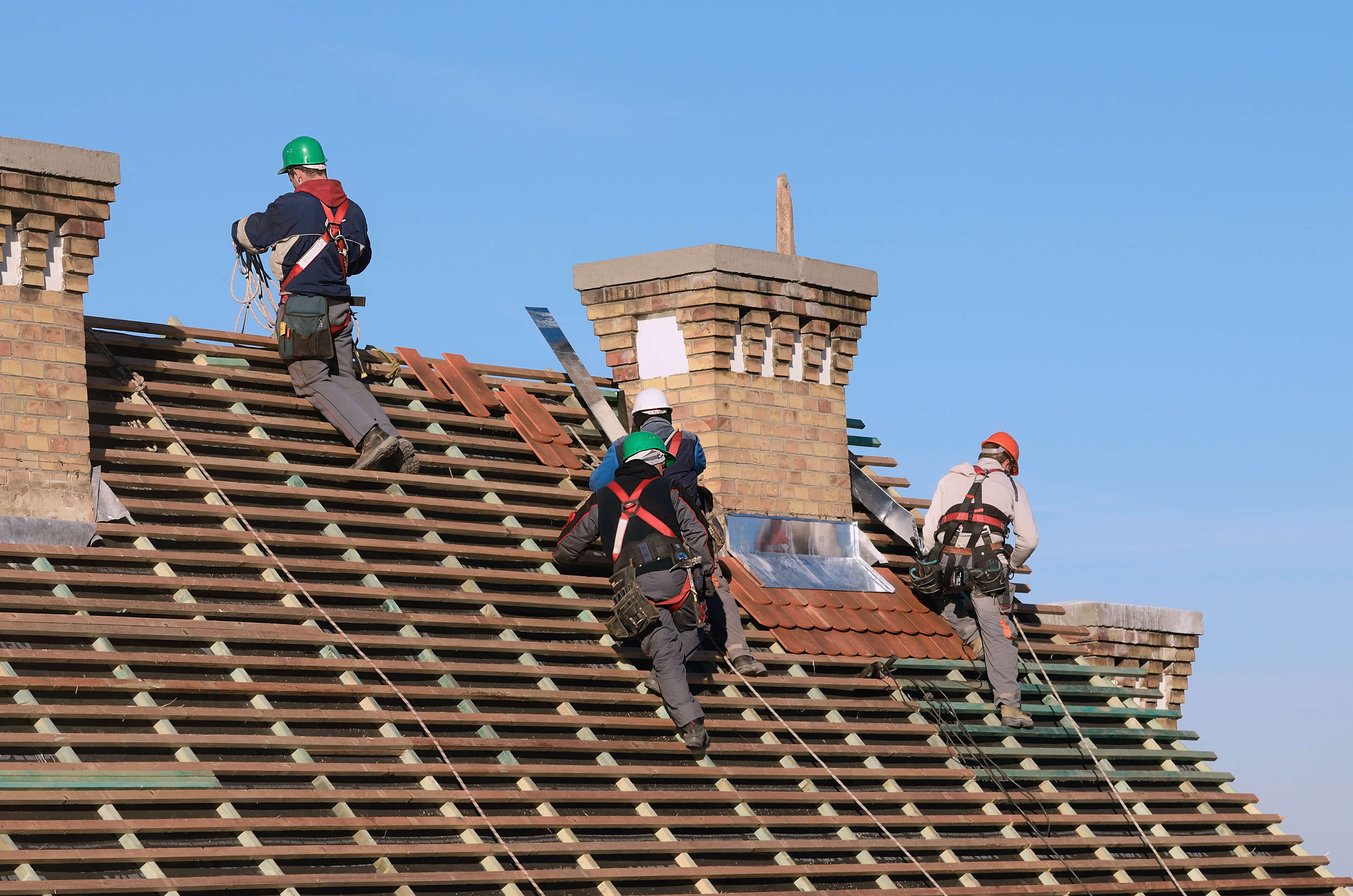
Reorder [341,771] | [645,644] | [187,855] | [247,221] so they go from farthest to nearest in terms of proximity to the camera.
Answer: [247,221] < [645,644] < [341,771] < [187,855]

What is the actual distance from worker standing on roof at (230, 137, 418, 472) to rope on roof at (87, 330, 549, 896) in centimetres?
92

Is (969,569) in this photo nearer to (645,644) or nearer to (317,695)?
(645,644)

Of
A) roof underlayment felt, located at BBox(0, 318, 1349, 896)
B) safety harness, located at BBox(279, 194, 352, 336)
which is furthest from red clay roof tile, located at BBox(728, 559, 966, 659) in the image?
safety harness, located at BBox(279, 194, 352, 336)

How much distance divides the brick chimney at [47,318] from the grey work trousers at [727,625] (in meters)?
3.48

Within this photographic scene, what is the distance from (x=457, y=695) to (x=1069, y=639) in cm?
594

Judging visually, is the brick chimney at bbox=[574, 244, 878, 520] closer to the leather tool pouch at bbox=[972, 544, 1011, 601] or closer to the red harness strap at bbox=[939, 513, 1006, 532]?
the red harness strap at bbox=[939, 513, 1006, 532]

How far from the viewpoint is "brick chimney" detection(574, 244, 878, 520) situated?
1212 centimetres

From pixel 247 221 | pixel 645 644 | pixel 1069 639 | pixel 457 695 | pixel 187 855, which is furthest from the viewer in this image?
pixel 1069 639

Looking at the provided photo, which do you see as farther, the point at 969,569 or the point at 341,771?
the point at 969,569

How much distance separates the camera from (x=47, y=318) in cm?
929

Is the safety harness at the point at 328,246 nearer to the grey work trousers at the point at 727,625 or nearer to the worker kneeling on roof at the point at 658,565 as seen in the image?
the worker kneeling on roof at the point at 658,565

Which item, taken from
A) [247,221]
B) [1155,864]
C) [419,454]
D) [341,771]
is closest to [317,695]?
[341,771]

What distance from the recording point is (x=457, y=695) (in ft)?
29.4

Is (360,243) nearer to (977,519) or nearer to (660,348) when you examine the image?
(660,348)
